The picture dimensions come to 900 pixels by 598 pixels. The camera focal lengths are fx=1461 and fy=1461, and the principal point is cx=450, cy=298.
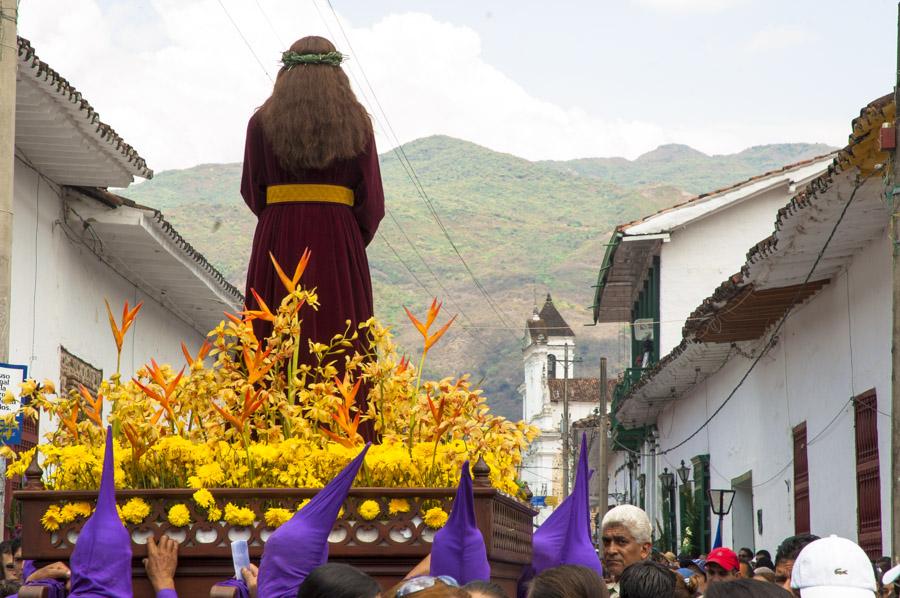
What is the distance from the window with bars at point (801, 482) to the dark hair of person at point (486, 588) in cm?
1302

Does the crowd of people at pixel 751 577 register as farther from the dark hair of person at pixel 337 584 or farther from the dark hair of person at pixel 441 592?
the dark hair of person at pixel 441 592

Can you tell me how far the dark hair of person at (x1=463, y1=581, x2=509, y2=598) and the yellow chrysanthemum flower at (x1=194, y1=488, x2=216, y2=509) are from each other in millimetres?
1198

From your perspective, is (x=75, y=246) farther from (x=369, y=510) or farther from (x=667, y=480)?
(x=667, y=480)

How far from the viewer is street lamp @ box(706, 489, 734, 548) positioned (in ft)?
57.8

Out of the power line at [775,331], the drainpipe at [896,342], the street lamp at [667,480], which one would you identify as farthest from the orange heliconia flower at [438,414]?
the street lamp at [667,480]

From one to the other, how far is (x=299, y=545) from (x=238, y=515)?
49cm

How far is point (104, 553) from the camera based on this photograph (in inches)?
174

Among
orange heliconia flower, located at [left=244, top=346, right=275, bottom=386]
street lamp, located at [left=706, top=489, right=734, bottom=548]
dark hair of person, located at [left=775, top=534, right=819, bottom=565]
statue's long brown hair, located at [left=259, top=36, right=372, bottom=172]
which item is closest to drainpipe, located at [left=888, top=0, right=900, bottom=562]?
dark hair of person, located at [left=775, top=534, right=819, bottom=565]

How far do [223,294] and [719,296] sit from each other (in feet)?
20.7

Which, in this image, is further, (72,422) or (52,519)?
(72,422)

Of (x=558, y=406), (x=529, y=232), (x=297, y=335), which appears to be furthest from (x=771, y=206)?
(x=529, y=232)

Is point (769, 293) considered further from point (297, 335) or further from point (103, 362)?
point (297, 335)

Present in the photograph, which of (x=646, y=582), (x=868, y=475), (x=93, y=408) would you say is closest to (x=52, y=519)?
(x=93, y=408)

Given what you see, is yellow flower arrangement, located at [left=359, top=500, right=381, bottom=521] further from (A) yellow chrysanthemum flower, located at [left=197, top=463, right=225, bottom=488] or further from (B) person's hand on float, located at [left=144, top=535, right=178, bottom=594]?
(B) person's hand on float, located at [left=144, top=535, right=178, bottom=594]
